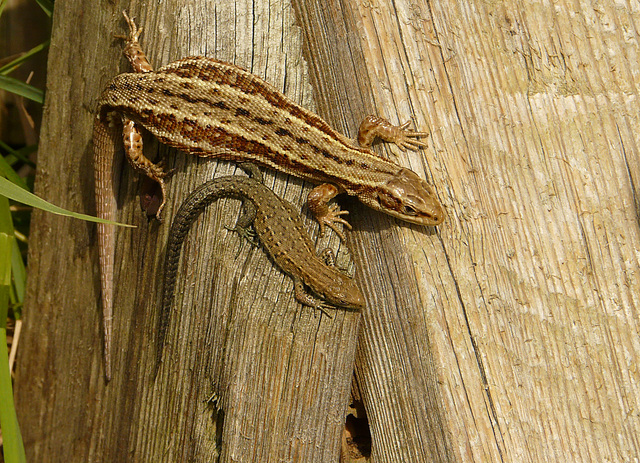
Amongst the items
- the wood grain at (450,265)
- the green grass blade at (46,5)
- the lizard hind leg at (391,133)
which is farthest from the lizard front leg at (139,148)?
the green grass blade at (46,5)

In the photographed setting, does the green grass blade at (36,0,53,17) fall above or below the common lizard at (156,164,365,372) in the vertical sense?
above

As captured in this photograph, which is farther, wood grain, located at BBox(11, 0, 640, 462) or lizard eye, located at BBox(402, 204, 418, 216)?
lizard eye, located at BBox(402, 204, 418, 216)

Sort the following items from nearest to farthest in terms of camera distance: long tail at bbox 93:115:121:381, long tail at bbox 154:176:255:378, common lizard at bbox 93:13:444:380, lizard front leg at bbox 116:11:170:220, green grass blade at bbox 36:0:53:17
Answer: long tail at bbox 154:176:255:378 → common lizard at bbox 93:13:444:380 → lizard front leg at bbox 116:11:170:220 → long tail at bbox 93:115:121:381 → green grass blade at bbox 36:0:53:17

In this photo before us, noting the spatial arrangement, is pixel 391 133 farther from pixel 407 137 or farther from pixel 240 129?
pixel 240 129

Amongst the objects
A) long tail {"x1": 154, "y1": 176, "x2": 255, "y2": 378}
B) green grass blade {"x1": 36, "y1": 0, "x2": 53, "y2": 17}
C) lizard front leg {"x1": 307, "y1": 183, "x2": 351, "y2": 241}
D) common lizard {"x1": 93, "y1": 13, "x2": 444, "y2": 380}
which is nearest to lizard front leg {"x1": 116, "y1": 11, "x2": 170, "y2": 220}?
common lizard {"x1": 93, "y1": 13, "x2": 444, "y2": 380}

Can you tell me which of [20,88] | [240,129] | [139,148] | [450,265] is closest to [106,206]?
[139,148]

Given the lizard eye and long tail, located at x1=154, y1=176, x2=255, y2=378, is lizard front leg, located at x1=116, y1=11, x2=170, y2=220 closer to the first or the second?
long tail, located at x1=154, y1=176, x2=255, y2=378

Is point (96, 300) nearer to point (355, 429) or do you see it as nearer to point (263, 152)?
point (263, 152)

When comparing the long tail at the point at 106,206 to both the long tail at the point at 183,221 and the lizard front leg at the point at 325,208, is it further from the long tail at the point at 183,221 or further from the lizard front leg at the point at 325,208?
the lizard front leg at the point at 325,208

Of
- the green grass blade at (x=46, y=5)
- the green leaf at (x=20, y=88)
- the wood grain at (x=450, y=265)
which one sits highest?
the green grass blade at (x=46, y=5)
